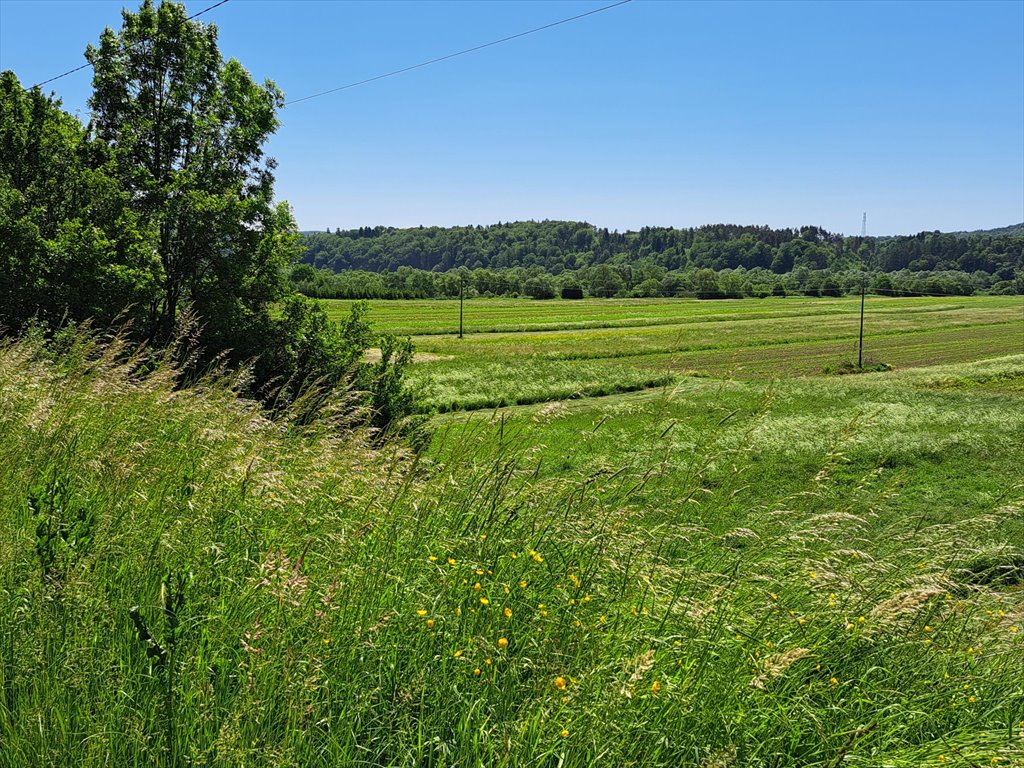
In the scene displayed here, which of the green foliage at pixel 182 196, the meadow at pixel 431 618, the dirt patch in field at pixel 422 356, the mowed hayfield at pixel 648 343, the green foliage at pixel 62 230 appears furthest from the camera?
the dirt patch in field at pixel 422 356

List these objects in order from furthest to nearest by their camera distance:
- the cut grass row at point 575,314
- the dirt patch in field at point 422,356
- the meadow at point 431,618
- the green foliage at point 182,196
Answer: the cut grass row at point 575,314, the dirt patch in field at point 422,356, the green foliage at point 182,196, the meadow at point 431,618

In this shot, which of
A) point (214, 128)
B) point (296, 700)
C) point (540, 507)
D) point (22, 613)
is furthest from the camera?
point (214, 128)

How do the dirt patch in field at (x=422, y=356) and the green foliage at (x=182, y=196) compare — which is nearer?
the green foliage at (x=182, y=196)

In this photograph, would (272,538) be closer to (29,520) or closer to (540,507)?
(29,520)

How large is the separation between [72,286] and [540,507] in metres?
12.1

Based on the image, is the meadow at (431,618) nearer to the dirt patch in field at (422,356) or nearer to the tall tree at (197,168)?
the tall tree at (197,168)

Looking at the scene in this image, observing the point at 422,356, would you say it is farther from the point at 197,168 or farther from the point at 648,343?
the point at 197,168

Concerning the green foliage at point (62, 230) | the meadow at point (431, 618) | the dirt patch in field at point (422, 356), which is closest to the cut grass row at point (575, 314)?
the dirt patch in field at point (422, 356)

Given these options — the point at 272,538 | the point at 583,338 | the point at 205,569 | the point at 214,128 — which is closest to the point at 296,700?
the point at 205,569

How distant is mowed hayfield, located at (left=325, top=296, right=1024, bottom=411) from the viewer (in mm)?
42375

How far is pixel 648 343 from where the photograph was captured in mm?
67000

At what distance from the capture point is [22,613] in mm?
3014

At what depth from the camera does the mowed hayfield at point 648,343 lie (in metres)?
42.4

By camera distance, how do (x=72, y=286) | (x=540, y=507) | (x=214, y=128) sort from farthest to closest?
1. (x=214, y=128)
2. (x=72, y=286)
3. (x=540, y=507)
